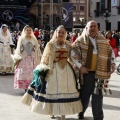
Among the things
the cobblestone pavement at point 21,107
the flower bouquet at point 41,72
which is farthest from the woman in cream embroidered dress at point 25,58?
the flower bouquet at point 41,72

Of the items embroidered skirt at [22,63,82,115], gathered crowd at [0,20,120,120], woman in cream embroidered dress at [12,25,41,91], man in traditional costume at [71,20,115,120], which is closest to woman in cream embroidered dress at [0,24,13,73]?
woman in cream embroidered dress at [12,25,41,91]

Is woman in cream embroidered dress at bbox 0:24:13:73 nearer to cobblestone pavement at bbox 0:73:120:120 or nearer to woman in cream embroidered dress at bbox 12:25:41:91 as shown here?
cobblestone pavement at bbox 0:73:120:120

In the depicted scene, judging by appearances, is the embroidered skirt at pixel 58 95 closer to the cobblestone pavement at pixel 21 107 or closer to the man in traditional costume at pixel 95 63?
the man in traditional costume at pixel 95 63

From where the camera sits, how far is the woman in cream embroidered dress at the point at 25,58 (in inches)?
330

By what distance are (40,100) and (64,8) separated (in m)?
28.0

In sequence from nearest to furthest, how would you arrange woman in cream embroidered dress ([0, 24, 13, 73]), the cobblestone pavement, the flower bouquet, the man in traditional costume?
1. the man in traditional costume
2. the flower bouquet
3. the cobblestone pavement
4. woman in cream embroidered dress ([0, 24, 13, 73])

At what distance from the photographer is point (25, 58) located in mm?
8523

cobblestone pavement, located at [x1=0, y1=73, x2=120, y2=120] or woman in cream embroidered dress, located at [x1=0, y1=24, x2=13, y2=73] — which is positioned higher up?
woman in cream embroidered dress, located at [x1=0, y1=24, x2=13, y2=73]

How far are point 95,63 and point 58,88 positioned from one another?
62cm

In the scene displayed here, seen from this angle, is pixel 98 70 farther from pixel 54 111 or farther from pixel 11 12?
pixel 11 12

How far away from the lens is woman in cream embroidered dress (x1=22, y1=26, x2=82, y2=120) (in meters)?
5.63

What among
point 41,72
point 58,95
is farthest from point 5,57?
point 58,95

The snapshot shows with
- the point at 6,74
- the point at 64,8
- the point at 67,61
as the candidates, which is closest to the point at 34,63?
the point at 67,61

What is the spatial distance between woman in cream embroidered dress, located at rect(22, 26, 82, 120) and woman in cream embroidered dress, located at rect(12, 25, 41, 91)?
258 cm
